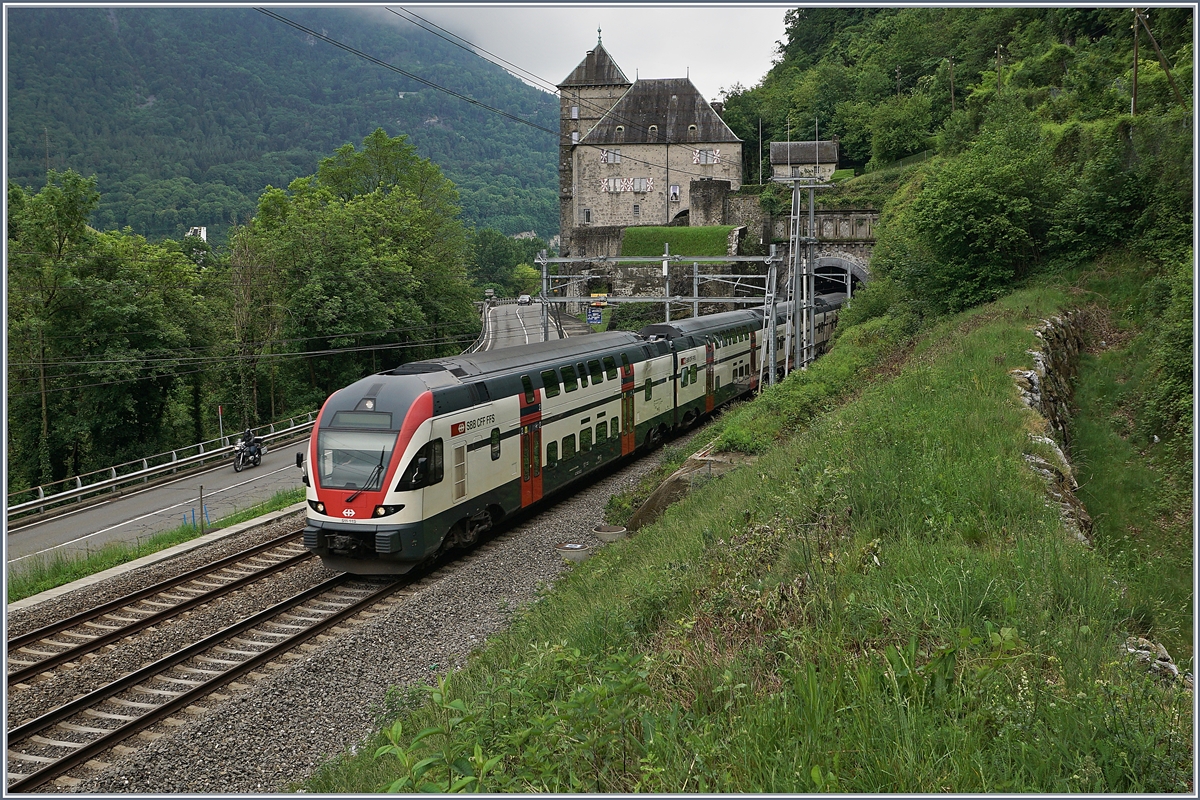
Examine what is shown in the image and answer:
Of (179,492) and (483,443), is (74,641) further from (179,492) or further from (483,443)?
(179,492)

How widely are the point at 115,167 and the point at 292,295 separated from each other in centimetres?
6967

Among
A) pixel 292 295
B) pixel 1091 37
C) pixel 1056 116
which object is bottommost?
pixel 292 295

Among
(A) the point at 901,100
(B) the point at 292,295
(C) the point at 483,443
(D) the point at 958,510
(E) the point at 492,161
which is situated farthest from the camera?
(E) the point at 492,161

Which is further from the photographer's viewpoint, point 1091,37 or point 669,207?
point 669,207

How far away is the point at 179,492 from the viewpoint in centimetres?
2958

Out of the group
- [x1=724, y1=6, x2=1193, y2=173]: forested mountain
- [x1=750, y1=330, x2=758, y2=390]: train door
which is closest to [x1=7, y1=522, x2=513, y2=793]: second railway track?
[x1=750, y1=330, x2=758, y2=390]: train door

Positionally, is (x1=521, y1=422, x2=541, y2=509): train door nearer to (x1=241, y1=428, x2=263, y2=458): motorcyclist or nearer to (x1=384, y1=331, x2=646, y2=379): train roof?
(x1=384, y1=331, x2=646, y2=379): train roof

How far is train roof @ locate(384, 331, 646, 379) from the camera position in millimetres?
15258

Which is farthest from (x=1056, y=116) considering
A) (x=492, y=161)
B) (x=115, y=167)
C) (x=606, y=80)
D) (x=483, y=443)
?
(x=492, y=161)

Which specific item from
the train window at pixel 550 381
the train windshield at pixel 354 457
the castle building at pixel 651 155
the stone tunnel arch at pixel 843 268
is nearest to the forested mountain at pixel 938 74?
the stone tunnel arch at pixel 843 268

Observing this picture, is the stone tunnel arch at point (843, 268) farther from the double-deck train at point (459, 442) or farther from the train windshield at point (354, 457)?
the train windshield at point (354, 457)

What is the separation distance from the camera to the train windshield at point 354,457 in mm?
13281

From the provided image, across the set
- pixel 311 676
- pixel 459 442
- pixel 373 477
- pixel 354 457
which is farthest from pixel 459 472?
pixel 311 676

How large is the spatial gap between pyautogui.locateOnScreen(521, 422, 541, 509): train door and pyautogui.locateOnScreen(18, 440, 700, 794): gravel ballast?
0.91m
